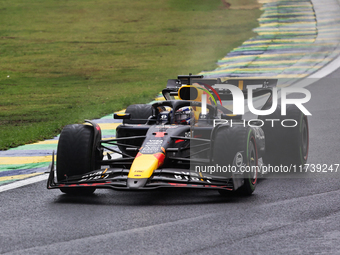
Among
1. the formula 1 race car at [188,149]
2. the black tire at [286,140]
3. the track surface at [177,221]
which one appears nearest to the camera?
the track surface at [177,221]

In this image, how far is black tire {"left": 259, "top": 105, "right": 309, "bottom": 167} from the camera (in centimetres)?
732

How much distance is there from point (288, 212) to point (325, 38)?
1727 centimetres

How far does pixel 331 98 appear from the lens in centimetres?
1269

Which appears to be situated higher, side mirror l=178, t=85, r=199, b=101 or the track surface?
side mirror l=178, t=85, r=199, b=101

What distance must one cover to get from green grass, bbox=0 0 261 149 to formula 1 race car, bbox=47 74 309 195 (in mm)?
3126

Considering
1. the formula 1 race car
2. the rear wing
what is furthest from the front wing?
the rear wing

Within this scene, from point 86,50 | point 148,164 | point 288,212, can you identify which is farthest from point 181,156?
point 86,50

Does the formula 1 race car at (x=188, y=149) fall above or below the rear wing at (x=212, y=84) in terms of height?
below

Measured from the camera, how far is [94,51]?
2336 centimetres

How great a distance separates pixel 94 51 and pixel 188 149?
57.3 feet

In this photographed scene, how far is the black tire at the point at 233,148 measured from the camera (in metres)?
5.94

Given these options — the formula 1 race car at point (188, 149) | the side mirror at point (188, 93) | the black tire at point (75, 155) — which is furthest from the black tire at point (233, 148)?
the black tire at point (75, 155)

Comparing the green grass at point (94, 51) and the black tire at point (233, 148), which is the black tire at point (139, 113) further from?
the black tire at point (233, 148)

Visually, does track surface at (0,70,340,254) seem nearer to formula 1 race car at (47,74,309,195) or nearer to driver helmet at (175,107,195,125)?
formula 1 race car at (47,74,309,195)
